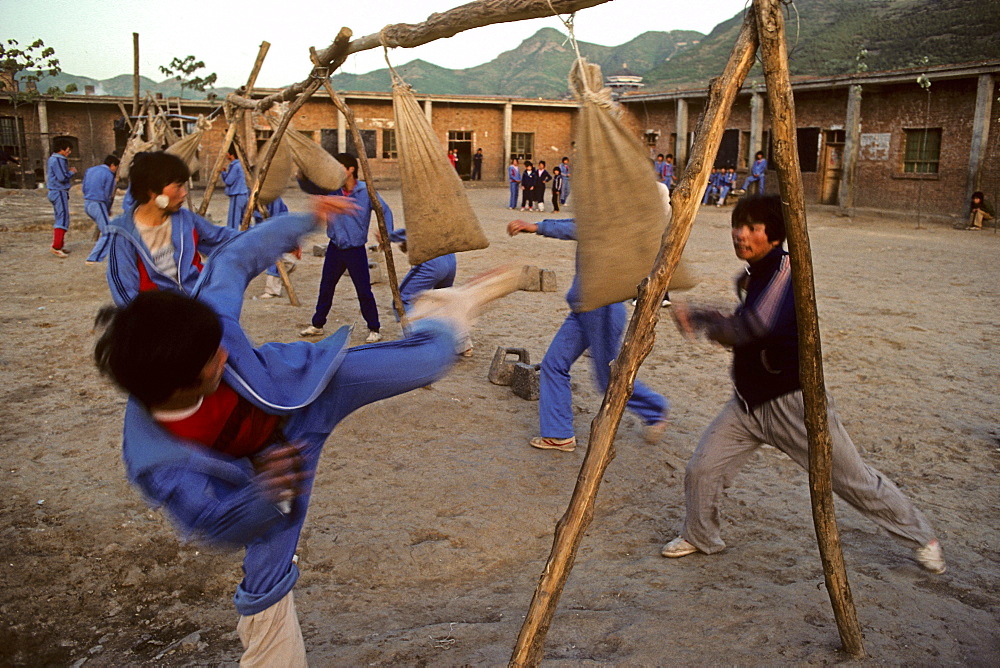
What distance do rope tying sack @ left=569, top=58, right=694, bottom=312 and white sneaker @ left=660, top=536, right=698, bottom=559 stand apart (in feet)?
3.90

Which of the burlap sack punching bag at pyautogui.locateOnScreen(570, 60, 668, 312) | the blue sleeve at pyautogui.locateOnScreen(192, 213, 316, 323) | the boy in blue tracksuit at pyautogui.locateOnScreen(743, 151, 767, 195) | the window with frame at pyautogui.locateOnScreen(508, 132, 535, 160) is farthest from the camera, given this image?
the window with frame at pyautogui.locateOnScreen(508, 132, 535, 160)

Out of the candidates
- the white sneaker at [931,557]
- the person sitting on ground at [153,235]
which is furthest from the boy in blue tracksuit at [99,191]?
the white sneaker at [931,557]

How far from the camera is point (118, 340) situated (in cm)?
150

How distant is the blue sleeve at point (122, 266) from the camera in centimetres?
353

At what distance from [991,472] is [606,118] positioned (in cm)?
290

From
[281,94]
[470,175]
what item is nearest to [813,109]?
[470,175]

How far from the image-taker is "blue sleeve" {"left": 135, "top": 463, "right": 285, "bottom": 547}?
1.59 m

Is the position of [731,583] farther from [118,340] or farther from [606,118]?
[118,340]

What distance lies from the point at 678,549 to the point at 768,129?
19.1 m

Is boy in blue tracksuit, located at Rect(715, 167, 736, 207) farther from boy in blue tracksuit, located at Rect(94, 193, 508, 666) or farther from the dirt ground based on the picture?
boy in blue tracksuit, located at Rect(94, 193, 508, 666)

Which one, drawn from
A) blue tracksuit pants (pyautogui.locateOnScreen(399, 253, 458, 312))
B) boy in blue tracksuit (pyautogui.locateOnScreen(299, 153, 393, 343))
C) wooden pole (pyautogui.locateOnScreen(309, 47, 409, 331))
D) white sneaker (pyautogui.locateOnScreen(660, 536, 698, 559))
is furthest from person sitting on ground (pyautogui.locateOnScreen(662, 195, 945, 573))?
boy in blue tracksuit (pyautogui.locateOnScreen(299, 153, 393, 343))

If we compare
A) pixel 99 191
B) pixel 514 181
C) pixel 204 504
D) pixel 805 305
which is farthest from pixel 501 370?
pixel 514 181

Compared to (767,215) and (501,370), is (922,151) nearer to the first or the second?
(501,370)

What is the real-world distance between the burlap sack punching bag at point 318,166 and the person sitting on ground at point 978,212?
1472 cm
